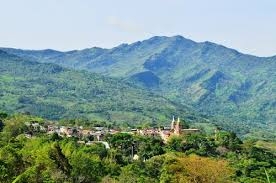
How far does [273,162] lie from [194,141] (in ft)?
40.2

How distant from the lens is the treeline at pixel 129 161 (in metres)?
43.9

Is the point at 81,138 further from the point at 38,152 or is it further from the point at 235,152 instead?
the point at 38,152

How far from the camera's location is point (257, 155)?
85.9 m

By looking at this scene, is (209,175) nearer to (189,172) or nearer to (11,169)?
(189,172)

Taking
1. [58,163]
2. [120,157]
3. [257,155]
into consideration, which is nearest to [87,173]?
[58,163]

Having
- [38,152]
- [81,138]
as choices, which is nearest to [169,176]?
[38,152]

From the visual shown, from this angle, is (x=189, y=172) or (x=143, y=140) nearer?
(x=189, y=172)

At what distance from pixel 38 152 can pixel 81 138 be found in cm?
4614

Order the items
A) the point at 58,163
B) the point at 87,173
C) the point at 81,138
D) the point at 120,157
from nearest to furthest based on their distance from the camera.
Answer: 1. the point at 58,163
2. the point at 87,173
3. the point at 120,157
4. the point at 81,138

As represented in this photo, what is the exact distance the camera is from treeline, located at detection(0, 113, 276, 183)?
43869mm

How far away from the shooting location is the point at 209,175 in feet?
Result: 161

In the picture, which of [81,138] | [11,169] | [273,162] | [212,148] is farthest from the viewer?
[81,138]

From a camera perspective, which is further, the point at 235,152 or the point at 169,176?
the point at 235,152

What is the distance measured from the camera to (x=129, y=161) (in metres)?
72.9
